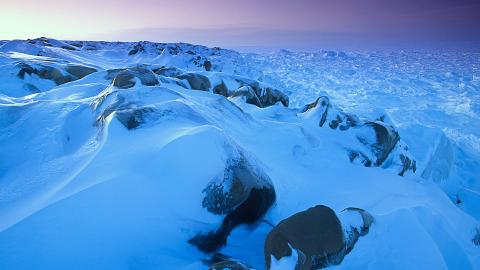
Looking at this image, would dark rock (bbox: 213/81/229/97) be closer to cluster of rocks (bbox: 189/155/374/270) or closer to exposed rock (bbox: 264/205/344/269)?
cluster of rocks (bbox: 189/155/374/270)

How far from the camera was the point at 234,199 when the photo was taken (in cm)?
346

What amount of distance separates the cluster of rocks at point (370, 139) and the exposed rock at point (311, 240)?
3.70 m

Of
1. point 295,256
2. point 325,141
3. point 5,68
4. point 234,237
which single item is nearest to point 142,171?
point 234,237

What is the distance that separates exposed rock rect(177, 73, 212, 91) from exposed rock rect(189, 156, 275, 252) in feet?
24.1

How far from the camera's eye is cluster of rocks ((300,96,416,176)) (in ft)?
22.1

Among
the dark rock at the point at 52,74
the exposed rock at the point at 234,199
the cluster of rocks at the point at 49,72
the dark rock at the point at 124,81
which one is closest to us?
the exposed rock at the point at 234,199

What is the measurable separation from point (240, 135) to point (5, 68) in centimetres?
850

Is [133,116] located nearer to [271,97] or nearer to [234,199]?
[234,199]

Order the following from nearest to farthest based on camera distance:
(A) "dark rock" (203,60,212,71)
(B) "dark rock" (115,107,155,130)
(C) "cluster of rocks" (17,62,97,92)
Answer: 1. (B) "dark rock" (115,107,155,130)
2. (C) "cluster of rocks" (17,62,97,92)
3. (A) "dark rock" (203,60,212,71)

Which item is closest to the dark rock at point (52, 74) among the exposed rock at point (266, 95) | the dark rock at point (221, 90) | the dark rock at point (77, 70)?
the dark rock at point (77, 70)

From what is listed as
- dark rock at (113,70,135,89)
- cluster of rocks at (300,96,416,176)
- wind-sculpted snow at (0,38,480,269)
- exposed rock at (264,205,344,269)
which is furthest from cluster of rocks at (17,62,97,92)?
exposed rock at (264,205,344,269)

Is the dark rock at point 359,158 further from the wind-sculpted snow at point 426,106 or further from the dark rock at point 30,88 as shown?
the dark rock at point 30,88

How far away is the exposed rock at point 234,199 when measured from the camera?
10.8 ft

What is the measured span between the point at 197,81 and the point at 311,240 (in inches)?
355
